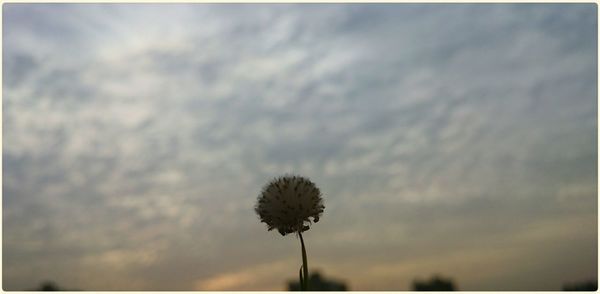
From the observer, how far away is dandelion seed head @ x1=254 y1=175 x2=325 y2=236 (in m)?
9.88

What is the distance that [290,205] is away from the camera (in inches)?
389

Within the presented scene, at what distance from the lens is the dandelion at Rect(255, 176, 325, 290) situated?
9883 millimetres

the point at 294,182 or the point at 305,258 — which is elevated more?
the point at 294,182

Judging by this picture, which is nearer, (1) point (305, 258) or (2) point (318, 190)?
(1) point (305, 258)

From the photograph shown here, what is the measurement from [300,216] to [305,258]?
2.14m

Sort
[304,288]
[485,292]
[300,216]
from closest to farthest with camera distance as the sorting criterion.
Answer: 1. [304,288]
2. [300,216]
3. [485,292]

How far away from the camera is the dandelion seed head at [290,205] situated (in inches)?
389

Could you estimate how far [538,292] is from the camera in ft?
36.2

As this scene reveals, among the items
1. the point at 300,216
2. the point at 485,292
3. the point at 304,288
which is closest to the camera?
the point at 304,288

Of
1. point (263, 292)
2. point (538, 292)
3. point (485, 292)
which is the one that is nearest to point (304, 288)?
point (263, 292)

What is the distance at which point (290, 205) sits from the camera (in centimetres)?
989

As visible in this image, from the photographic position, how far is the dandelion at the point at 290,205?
9.88 metres

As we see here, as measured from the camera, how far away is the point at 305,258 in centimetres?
774

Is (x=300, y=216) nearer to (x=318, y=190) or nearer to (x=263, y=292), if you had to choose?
(x=318, y=190)
